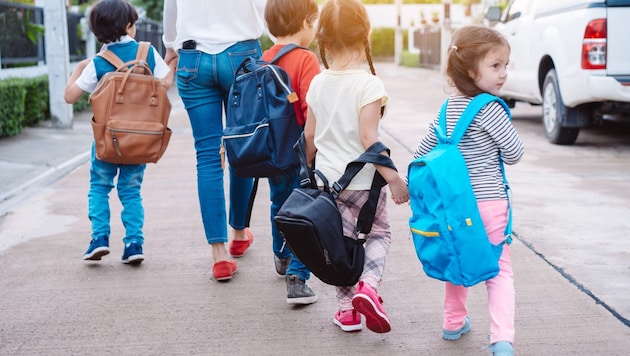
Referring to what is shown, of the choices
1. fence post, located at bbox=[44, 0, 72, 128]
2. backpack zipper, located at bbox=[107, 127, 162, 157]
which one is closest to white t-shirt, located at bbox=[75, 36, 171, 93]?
backpack zipper, located at bbox=[107, 127, 162, 157]

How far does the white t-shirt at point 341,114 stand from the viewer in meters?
3.68

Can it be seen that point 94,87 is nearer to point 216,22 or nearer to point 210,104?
point 210,104

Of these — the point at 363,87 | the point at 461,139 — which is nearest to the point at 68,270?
the point at 363,87

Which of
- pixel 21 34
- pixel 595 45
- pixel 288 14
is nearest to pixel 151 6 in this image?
pixel 21 34

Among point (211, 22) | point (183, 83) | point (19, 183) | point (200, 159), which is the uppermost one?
point (211, 22)

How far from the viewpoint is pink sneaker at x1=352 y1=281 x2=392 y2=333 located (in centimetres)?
358

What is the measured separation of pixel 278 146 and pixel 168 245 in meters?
1.86

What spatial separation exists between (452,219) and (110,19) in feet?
8.25

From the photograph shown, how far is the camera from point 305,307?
4.27m

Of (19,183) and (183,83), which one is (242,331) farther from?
(19,183)

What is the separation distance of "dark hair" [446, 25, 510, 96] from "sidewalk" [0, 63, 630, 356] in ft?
3.65

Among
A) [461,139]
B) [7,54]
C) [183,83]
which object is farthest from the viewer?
[7,54]

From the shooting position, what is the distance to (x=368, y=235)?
3.88 metres

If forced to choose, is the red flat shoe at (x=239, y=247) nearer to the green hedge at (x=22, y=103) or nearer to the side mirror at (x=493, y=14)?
the green hedge at (x=22, y=103)
